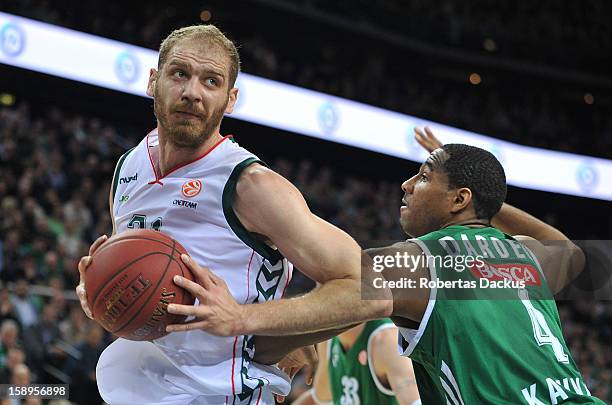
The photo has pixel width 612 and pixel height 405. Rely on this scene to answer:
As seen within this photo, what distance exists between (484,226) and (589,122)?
18.3 meters

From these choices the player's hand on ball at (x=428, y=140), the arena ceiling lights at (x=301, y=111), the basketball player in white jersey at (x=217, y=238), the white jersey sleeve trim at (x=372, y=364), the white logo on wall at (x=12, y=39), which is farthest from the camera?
the arena ceiling lights at (x=301, y=111)

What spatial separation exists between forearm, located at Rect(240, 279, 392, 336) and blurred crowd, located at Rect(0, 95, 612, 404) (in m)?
4.49

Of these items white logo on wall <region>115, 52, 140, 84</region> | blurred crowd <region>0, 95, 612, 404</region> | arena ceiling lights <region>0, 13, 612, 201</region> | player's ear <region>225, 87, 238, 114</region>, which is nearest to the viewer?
player's ear <region>225, 87, 238, 114</region>

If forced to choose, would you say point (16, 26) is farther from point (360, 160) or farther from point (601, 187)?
point (601, 187)

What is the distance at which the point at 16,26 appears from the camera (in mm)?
9875

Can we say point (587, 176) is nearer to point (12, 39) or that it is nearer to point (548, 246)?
point (12, 39)

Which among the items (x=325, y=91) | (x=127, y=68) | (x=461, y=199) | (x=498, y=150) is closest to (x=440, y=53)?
(x=498, y=150)

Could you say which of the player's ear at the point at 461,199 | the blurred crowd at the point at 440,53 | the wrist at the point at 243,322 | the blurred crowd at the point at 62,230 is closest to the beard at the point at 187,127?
the wrist at the point at 243,322

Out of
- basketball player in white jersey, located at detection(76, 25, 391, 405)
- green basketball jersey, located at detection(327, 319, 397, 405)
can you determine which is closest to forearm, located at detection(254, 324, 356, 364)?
basketball player in white jersey, located at detection(76, 25, 391, 405)

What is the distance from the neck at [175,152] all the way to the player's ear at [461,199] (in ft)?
3.09

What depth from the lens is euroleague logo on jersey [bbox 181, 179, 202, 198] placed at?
2.63m

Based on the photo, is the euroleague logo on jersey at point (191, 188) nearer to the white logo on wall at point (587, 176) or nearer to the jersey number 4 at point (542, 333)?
the jersey number 4 at point (542, 333)

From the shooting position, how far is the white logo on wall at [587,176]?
16156mm

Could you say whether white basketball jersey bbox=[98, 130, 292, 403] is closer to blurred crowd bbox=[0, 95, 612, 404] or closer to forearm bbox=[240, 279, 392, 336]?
forearm bbox=[240, 279, 392, 336]
